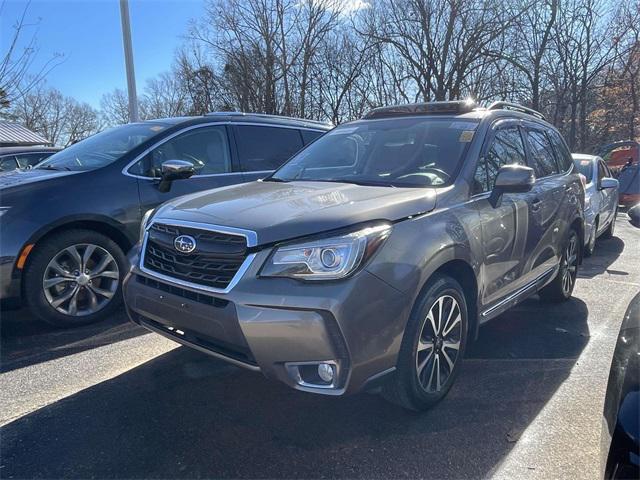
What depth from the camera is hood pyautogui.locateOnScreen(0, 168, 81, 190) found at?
13.2 ft

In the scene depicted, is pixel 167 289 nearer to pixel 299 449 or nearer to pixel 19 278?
pixel 299 449

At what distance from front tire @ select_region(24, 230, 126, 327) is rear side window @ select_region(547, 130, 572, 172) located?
426 cm

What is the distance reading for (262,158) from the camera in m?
5.55

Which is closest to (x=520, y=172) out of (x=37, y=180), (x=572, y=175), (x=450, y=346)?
(x=450, y=346)

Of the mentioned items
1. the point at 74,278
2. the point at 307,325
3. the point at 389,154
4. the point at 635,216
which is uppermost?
the point at 389,154

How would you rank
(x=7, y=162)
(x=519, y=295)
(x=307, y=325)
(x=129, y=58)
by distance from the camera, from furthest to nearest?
(x=129, y=58)
(x=7, y=162)
(x=519, y=295)
(x=307, y=325)

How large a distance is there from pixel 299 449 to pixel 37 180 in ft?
10.3

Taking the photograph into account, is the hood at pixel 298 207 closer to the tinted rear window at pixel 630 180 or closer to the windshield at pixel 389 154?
the windshield at pixel 389 154

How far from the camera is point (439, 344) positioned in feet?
9.34

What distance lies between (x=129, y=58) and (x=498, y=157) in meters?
9.12

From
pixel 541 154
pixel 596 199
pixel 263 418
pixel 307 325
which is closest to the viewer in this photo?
pixel 307 325

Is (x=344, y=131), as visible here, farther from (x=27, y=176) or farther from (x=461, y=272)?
(x=27, y=176)

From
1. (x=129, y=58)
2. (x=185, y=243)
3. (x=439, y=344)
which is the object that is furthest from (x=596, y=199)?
(x=129, y=58)

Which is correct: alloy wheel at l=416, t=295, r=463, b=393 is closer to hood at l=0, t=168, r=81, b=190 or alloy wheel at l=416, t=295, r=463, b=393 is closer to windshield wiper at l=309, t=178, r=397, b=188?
windshield wiper at l=309, t=178, r=397, b=188
